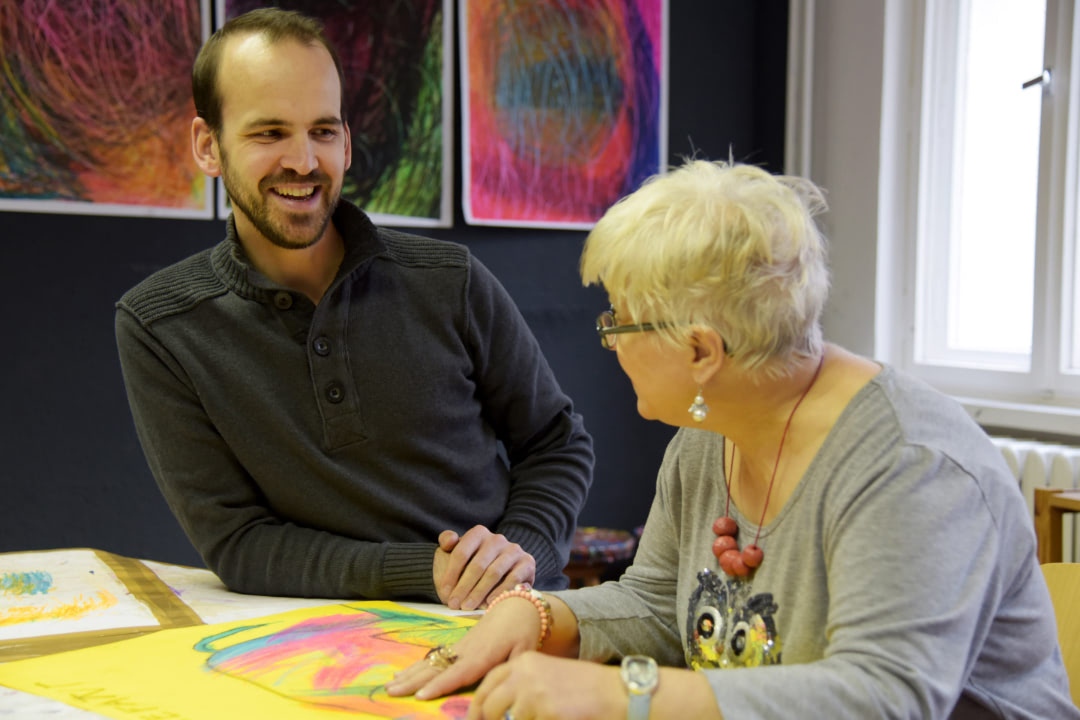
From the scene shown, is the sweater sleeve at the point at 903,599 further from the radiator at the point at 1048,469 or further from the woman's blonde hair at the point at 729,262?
the radiator at the point at 1048,469

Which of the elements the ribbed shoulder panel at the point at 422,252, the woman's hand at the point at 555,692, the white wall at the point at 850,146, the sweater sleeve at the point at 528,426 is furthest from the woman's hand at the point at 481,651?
the white wall at the point at 850,146

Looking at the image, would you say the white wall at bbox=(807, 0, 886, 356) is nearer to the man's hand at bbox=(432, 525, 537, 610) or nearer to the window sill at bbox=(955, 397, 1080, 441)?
the window sill at bbox=(955, 397, 1080, 441)

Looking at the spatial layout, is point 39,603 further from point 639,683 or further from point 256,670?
point 639,683

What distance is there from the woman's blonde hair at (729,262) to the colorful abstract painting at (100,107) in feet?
6.36

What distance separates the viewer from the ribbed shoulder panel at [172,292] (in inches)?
61.4

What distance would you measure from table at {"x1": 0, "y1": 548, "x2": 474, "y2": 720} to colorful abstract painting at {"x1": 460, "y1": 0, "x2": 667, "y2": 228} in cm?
181

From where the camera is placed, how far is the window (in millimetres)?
2941

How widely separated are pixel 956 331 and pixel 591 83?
1.49m

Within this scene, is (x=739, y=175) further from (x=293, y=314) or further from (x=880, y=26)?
(x=880, y=26)

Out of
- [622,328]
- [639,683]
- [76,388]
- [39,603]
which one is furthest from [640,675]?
[76,388]

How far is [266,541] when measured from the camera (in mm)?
1475

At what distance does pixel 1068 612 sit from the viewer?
122 cm

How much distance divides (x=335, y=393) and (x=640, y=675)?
0.86 meters

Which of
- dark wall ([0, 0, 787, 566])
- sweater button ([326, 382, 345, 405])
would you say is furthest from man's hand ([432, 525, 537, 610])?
dark wall ([0, 0, 787, 566])
